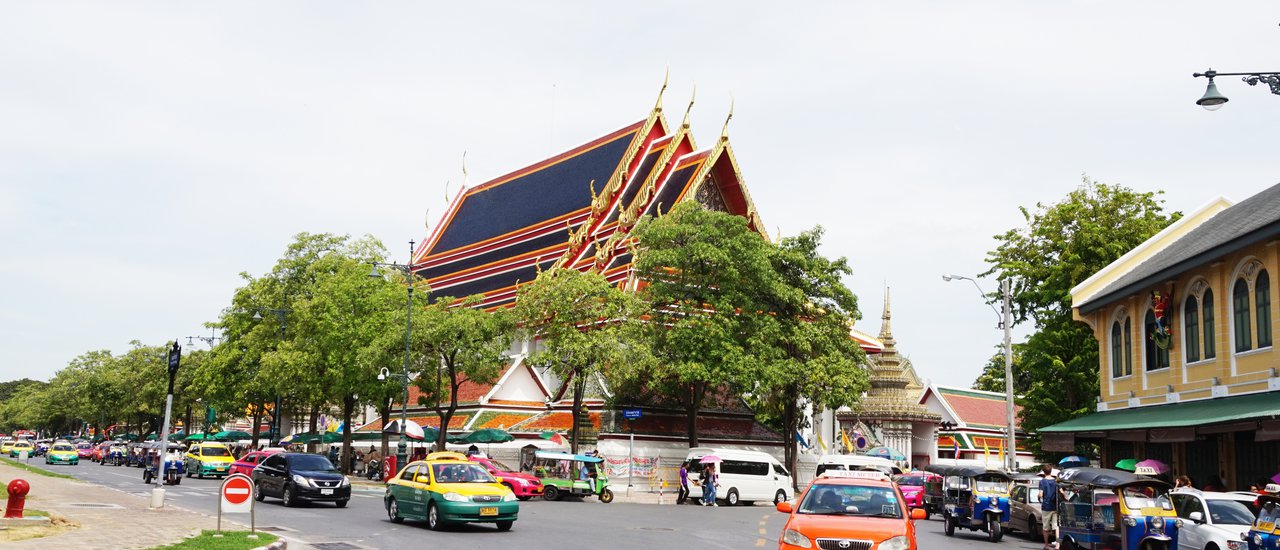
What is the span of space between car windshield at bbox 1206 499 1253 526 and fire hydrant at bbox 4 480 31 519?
1873 centimetres

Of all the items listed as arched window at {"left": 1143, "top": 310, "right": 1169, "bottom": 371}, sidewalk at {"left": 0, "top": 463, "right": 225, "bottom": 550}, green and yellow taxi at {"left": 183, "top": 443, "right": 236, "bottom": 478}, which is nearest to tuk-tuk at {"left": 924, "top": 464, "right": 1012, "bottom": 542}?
arched window at {"left": 1143, "top": 310, "right": 1169, "bottom": 371}

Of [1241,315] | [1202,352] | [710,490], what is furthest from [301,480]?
[1241,315]

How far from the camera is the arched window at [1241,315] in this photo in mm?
24453

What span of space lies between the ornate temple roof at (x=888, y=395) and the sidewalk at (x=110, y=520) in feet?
106

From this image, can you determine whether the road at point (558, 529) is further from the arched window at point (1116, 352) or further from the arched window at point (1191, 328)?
the arched window at point (1116, 352)

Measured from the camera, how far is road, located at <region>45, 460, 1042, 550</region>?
18.1 meters

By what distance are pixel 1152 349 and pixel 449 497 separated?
64.6ft

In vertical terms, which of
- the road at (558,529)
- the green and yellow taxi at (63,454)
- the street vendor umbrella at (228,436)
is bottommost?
the green and yellow taxi at (63,454)

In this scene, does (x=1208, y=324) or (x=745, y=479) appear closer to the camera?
(x=1208, y=324)

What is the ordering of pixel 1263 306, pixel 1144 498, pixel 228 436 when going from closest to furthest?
1. pixel 1144 498
2. pixel 1263 306
3. pixel 228 436

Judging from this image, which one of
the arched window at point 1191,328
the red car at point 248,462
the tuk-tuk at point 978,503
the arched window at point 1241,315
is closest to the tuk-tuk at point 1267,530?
the tuk-tuk at point 978,503

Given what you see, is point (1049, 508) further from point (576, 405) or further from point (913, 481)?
point (576, 405)

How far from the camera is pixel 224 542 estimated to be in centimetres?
1565

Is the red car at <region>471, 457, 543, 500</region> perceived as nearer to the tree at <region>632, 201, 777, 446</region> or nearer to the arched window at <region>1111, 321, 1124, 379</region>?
the tree at <region>632, 201, 777, 446</region>
